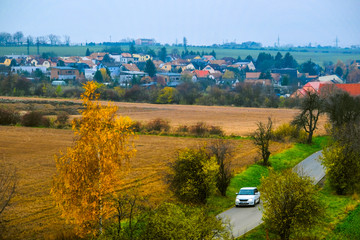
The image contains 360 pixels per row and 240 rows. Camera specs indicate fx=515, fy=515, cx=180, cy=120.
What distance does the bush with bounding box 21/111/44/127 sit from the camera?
203 ft

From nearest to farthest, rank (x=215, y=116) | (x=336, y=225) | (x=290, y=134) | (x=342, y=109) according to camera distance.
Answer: (x=336, y=225) → (x=342, y=109) → (x=290, y=134) → (x=215, y=116)

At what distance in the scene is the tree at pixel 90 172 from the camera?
65.6 feet

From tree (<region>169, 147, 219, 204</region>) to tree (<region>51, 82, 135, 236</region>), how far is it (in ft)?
18.6

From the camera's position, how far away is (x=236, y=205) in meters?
26.3

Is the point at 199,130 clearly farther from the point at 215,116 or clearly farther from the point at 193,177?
the point at 193,177

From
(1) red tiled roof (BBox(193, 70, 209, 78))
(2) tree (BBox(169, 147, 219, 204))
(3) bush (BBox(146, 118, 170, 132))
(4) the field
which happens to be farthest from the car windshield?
(1) red tiled roof (BBox(193, 70, 209, 78))

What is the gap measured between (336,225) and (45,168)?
21.1 meters

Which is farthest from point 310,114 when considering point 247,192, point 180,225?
point 180,225

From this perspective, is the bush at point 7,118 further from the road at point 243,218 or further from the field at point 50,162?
the road at point 243,218

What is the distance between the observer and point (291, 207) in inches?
814

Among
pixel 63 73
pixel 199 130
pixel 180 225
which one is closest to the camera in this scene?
pixel 180 225

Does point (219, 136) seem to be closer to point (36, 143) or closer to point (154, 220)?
point (36, 143)

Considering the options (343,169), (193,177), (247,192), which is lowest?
(247,192)

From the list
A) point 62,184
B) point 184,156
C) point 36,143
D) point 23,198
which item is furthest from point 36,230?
point 36,143
